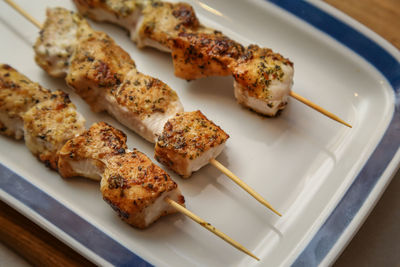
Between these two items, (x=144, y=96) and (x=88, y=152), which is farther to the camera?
(x=144, y=96)

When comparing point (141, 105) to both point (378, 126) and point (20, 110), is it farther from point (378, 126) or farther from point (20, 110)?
point (378, 126)

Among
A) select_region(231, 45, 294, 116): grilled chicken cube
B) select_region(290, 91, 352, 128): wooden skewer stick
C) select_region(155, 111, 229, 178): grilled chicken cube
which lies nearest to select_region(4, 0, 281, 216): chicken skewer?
select_region(155, 111, 229, 178): grilled chicken cube

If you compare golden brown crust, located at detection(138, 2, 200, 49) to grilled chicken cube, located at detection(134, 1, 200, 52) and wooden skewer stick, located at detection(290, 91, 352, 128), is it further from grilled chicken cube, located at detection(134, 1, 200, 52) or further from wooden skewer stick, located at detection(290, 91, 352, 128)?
wooden skewer stick, located at detection(290, 91, 352, 128)

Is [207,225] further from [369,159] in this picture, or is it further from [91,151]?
[369,159]

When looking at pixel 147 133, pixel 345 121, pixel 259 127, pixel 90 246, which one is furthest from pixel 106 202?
pixel 345 121

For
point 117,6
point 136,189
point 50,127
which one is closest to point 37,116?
point 50,127

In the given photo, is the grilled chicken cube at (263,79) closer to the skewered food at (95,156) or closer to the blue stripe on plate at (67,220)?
the skewered food at (95,156)

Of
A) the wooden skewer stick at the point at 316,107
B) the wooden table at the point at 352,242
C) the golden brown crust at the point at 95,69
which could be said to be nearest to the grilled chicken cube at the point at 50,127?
the golden brown crust at the point at 95,69
